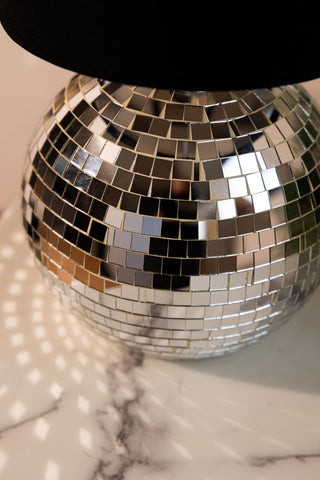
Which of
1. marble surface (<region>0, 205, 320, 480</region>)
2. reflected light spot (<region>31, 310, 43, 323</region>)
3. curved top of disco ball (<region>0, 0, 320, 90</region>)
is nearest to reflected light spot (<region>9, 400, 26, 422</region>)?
marble surface (<region>0, 205, 320, 480</region>)

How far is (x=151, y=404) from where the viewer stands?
54 centimetres

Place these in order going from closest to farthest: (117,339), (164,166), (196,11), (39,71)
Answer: (196,11) → (164,166) → (117,339) → (39,71)

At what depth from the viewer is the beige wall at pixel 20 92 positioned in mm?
794

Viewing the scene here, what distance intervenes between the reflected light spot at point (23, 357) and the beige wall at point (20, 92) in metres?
0.38

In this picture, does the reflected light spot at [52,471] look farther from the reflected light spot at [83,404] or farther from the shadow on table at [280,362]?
the shadow on table at [280,362]

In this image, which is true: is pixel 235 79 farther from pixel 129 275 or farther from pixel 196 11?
pixel 129 275

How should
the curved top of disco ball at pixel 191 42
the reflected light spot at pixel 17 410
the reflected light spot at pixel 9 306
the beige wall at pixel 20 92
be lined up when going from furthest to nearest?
the beige wall at pixel 20 92 < the reflected light spot at pixel 9 306 < the reflected light spot at pixel 17 410 < the curved top of disco ball at pixel 191 42

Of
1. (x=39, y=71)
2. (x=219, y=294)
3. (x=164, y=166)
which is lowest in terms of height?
(x=219, y=294)

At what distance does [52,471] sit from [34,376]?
0.11 metres

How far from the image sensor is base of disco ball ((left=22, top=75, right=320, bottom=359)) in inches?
16.3

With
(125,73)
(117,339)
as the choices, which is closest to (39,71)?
(117,339)

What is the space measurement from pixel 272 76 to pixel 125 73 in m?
0.07

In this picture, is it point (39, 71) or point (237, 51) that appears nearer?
point (237, 51)

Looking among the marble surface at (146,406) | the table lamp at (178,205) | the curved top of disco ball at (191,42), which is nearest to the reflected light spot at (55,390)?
the marble surface at (146,406)
